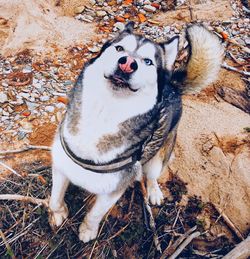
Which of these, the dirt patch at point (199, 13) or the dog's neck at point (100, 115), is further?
the dirt patch at point (199, 13)

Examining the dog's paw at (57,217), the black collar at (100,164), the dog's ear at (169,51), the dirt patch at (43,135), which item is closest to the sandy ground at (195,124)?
the dirt patch at (43,135)

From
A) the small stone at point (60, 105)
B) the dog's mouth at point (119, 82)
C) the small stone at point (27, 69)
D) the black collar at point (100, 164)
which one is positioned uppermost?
the dog's mouth at point (119, 82)

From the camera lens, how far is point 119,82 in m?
2.36

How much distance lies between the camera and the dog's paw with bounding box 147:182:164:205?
3.81 metres

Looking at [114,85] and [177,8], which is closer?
[114,85]

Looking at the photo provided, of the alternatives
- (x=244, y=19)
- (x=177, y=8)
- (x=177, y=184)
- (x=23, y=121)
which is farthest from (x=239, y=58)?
(x=23, y=121)

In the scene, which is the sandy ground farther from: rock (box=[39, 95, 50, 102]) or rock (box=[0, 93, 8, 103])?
rock (box=[0, 93, 8, 103])

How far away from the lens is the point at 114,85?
93.8 inches

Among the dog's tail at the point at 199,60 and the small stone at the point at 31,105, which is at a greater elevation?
the dog's tail at the point at 199,60

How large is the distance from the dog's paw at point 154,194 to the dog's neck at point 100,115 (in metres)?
1.14

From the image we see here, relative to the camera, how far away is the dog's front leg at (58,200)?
3125mm

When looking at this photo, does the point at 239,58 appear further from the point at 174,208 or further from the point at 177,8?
the point at 174,208

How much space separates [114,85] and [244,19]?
3.77m

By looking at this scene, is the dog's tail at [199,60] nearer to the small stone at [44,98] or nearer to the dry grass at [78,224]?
the dry grass at [78,224]
